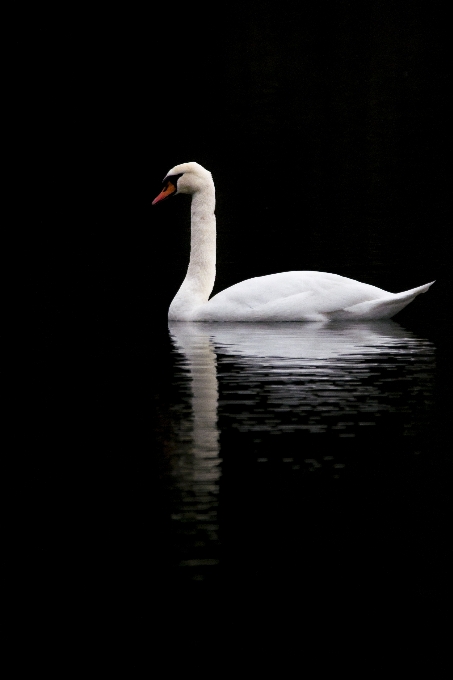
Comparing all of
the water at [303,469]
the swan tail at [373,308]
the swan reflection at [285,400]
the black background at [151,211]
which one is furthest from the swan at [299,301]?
the water at [303,469]

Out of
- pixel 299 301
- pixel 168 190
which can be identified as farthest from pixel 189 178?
pixel 299 301

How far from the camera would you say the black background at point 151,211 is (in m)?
9.49

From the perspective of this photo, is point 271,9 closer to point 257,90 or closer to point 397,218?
point 257,90

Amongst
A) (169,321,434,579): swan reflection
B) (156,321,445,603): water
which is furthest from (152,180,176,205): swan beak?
(156,321,445,603): water

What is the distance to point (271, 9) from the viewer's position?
88812 millimetres

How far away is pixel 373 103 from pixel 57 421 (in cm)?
3814

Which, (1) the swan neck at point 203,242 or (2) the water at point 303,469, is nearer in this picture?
(2) the water at point 303,469

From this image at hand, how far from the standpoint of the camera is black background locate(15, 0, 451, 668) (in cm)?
949

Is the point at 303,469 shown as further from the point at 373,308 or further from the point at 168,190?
the point at 168,190

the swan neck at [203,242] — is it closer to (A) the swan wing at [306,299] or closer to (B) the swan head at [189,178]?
(B) the swan head at [189,178]

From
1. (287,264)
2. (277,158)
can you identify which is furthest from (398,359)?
(277,158)

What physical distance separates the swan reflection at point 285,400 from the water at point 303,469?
1 cm

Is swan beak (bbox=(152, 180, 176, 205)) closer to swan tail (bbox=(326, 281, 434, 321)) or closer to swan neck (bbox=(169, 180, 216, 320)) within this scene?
swan neck (bbox=(169, 180, 216, 320))

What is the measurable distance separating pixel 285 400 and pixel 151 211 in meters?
15.4
